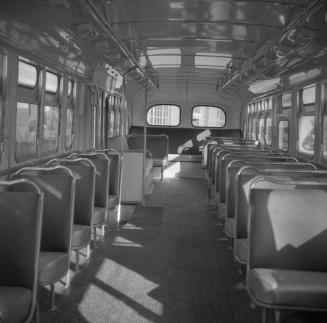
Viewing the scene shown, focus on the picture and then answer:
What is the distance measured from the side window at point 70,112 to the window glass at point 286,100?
3.28 m

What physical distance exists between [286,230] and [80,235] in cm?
182

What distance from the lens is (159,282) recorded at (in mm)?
4223

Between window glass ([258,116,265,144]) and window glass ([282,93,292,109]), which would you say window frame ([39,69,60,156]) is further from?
window glass ([258,116,265,144])

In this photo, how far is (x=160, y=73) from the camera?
10.0 m

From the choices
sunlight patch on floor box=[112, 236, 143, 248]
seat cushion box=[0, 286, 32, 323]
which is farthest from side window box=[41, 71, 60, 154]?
seat cushion box=[0, 286, 32, 323]

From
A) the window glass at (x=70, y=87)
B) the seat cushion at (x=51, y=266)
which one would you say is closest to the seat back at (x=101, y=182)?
the window glass at (x=70, y=87)

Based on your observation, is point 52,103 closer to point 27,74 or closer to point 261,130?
point 27,74

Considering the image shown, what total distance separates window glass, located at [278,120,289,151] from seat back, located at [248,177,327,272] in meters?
4.31

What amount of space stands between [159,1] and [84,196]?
6.17 ft

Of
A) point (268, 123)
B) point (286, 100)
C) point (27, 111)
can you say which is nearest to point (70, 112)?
point (27, 111)

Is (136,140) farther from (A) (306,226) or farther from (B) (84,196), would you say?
(A) (306,226)

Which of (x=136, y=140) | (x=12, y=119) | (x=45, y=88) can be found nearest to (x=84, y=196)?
(x=12, y=119)

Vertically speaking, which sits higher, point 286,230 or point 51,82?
point 51,82

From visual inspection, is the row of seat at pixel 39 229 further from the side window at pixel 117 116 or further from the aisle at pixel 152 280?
the side window at pixel 117 116
